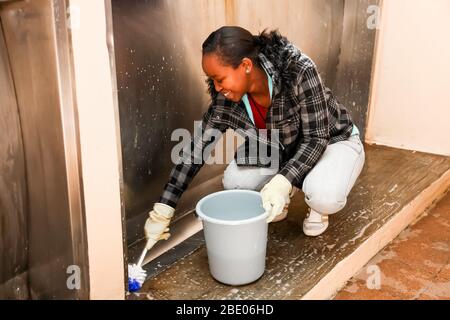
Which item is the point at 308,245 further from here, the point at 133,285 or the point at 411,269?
the point at 133,285

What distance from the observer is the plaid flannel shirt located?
4.65 feet

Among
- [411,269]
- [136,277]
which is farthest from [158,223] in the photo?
[411,269]

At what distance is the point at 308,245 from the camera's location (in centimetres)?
156

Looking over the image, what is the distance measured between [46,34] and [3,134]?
0.29 m

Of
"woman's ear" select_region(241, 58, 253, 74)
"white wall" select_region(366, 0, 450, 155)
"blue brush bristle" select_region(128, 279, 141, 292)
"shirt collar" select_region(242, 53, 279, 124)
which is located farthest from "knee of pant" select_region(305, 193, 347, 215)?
"white wall" select_region(366, 0, 450, 155)

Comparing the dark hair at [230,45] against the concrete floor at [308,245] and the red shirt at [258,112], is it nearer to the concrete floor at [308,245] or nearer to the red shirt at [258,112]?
the red shirt at [258,112]

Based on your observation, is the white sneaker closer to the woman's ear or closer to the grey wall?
the woman's ear

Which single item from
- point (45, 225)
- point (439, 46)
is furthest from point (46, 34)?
point (439, 46)

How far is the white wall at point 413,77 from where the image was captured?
223cm

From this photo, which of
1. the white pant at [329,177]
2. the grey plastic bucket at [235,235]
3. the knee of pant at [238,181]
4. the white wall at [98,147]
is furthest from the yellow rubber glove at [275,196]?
the white wall at [98,147]

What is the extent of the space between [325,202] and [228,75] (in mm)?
521

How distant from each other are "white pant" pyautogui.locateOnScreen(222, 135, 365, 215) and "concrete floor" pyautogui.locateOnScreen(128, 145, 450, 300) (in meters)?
0.14

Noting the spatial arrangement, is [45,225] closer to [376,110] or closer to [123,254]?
[123,254]
